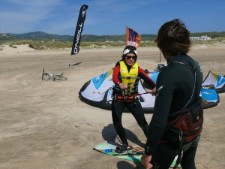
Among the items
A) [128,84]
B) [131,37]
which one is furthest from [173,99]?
[131,37]

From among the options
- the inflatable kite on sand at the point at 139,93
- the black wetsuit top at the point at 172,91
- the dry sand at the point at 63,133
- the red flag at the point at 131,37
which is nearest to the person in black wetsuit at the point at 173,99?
the black wetsuit top at the point at 172,91

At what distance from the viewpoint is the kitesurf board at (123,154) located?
208 inches

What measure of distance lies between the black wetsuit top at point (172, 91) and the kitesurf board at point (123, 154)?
9.52 ft

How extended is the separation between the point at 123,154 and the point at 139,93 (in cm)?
391

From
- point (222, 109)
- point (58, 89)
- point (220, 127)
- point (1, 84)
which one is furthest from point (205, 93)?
point (1, 84)

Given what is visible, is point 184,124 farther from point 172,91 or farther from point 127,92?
point 127,92

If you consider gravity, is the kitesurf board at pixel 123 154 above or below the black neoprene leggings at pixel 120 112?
below

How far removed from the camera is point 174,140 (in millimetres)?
2525

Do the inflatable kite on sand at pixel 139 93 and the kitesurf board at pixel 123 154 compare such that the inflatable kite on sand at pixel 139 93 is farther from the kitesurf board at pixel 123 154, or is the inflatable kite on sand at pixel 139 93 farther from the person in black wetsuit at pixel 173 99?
the person in black wetsuit at pixel 173 99

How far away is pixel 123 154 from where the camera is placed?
17.7ft

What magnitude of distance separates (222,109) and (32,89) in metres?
7.35

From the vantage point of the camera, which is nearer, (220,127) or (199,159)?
(199,159)

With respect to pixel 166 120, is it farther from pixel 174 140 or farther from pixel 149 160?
pixel 149 160

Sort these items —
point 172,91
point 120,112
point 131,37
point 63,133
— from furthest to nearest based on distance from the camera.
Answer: point 131,37, point 63,133, point 120,112, point 172,91
